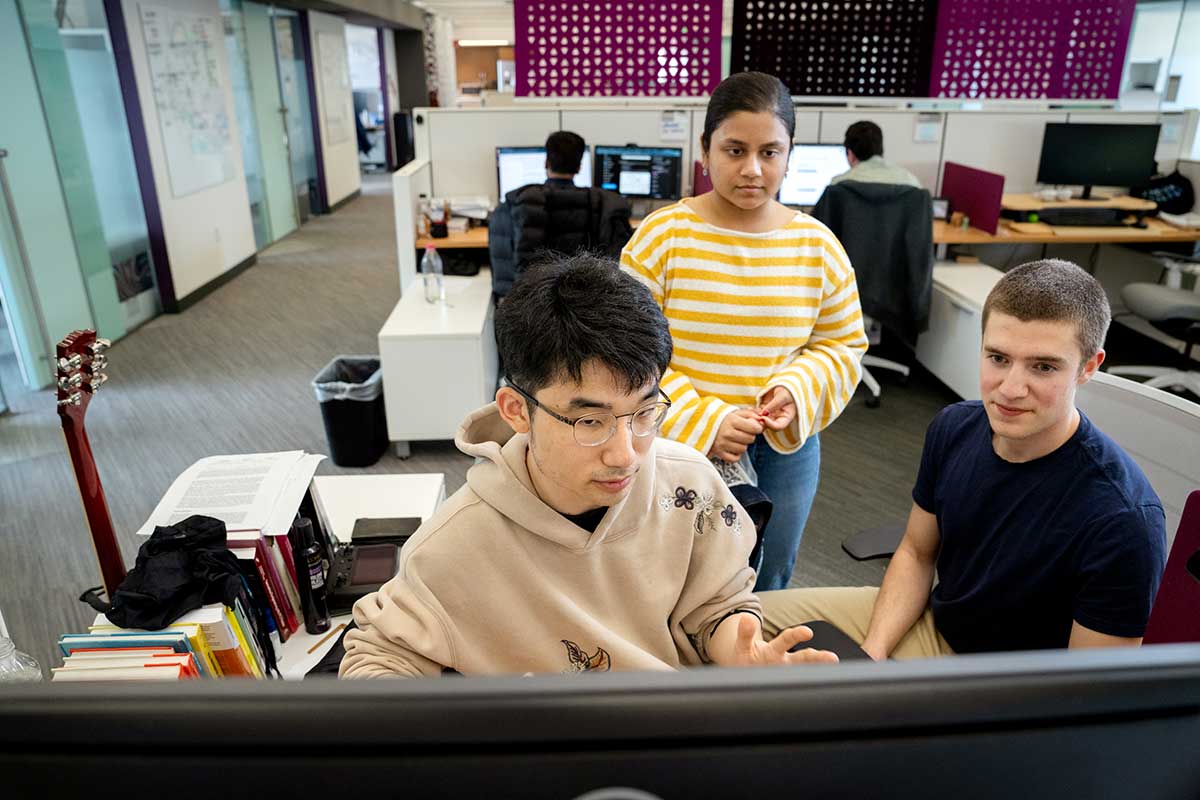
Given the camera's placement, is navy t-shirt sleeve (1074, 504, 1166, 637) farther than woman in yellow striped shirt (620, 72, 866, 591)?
No

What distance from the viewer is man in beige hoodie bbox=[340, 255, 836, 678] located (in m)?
0.99

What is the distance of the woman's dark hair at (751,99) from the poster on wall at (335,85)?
8.94 m

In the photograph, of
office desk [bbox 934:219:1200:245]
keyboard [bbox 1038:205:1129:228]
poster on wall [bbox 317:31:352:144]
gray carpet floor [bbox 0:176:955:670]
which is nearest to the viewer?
gray carpet floor [bbox 0:176:955:670]

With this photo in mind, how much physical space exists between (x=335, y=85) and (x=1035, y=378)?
10.2 meters

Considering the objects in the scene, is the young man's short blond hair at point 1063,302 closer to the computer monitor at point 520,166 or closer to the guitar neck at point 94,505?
the guitar neck at point 94,505

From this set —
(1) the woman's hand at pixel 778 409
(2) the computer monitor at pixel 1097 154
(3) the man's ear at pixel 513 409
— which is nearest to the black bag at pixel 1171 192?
(2) the computer monitor at pixel 1097 154

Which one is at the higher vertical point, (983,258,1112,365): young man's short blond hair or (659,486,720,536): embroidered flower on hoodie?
(983,258,1112,365): young man's short blond hair

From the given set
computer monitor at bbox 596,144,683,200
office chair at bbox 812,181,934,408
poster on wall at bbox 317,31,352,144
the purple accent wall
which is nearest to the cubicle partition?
computer monitor at bbox 596,144,683,200

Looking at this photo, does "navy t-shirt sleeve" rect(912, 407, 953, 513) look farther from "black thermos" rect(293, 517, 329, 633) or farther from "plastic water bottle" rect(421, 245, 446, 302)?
"plastic water bottle" rect(421, 245, 446, 302)

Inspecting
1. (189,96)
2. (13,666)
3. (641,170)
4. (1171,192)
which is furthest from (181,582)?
(189,96)

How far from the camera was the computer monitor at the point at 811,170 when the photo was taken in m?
4.26

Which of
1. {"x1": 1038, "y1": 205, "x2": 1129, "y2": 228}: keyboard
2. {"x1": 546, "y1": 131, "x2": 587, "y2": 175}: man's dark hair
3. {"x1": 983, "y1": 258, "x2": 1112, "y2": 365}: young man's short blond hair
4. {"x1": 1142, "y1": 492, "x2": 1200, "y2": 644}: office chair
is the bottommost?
{"x1": 1038, "y1": 205, "x2": 1129, "y2": 228}: keyboard

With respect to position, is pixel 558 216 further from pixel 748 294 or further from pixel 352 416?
pixel 748 294

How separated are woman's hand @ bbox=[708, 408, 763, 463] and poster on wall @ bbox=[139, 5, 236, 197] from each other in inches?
209
